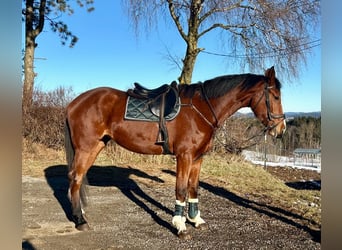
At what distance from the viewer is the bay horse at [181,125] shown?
296cm

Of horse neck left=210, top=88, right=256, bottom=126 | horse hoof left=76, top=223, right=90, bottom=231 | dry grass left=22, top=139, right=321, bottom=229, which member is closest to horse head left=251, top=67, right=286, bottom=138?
horse neck left=210, top=88, right=256, bottom=126

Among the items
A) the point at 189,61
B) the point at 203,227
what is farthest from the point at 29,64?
the point at 203,227

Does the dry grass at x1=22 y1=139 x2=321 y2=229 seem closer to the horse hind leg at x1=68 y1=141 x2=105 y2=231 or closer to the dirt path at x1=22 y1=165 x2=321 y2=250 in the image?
the dirt path at x1=22 y1=165 x2=321 y2=250

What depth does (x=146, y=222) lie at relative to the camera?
3438 millimetres

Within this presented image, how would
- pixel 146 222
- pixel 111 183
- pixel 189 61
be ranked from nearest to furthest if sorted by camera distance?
1. pixel 189 61
2. pixel 146 222
3. pixel 111 183

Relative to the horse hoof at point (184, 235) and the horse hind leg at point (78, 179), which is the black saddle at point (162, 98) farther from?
the horse hoof at point (184, 235)

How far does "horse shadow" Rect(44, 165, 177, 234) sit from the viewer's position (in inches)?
160

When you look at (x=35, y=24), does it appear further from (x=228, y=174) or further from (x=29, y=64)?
(x=228, y=174)

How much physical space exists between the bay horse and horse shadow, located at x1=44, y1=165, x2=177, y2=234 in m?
0.58

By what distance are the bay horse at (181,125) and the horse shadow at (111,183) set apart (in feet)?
1.89

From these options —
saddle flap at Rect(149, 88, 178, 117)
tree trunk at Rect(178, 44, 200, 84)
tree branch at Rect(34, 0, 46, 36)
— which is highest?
tree branch at Rect(34, 0, 46, 36)

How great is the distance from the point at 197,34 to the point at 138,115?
1.00m

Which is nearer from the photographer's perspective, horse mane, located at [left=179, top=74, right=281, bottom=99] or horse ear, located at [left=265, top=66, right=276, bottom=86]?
horse ear, located at [left=265, top=66, right=276, bottom=86]

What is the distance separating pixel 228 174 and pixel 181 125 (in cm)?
289
